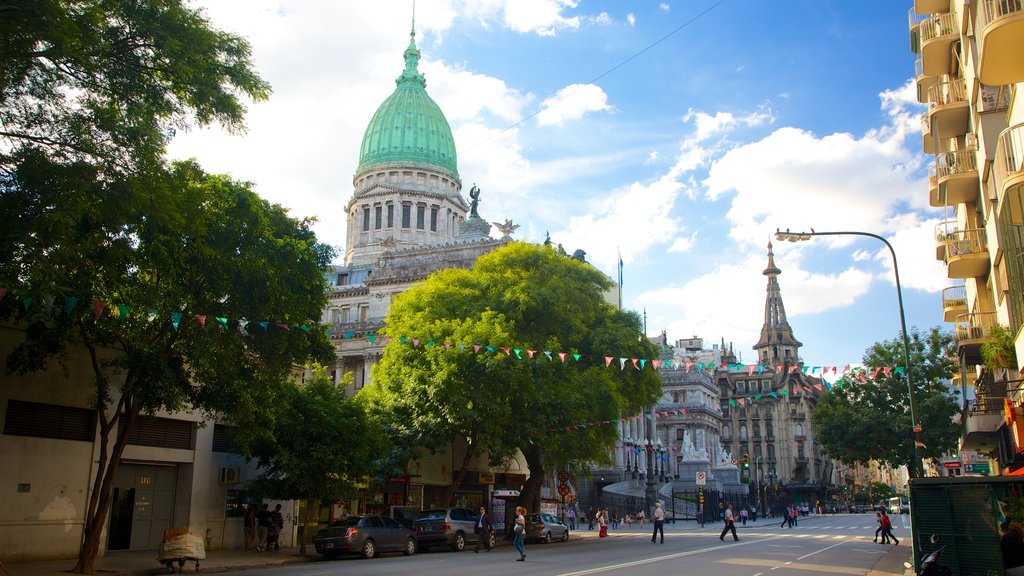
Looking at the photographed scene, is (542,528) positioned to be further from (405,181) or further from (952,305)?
(405,181)

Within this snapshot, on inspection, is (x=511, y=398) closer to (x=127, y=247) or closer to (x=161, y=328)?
(x=161, y=328)

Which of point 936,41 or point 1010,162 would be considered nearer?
point 1010,162

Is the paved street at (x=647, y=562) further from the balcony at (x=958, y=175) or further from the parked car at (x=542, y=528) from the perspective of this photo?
the balcony at (x=958, y=175)

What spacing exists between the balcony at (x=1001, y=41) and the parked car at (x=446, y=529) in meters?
23.5

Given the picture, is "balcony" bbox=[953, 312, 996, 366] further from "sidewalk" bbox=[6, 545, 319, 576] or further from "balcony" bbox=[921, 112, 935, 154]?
"sidewalk" bbox=[6, 545, 319, 576]

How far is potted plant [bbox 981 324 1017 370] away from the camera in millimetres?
21953

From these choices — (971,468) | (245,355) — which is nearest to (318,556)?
(245,355)

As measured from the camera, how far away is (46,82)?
1617cm

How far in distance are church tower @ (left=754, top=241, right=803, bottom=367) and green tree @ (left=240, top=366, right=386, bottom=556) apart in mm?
120514

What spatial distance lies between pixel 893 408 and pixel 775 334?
342ft

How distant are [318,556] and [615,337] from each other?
16.8 metres

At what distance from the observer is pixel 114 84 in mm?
16625

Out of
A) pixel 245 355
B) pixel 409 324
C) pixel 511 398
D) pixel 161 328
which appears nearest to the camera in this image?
pixel 161 328

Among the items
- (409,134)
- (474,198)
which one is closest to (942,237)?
(474,198)
